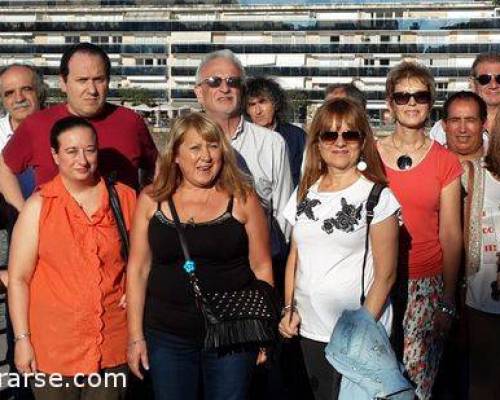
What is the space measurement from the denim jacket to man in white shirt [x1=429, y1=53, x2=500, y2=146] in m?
2.37

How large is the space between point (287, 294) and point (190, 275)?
58 centimetres

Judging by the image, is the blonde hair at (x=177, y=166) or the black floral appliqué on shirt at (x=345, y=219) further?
the blonde hair at (x=177, y=166)

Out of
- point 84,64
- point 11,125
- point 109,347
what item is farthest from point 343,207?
point 11,125

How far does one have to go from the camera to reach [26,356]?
12.7 feet

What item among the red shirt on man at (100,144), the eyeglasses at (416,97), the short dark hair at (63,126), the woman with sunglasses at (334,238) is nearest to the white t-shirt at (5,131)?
the red shirt on man at (100,144)

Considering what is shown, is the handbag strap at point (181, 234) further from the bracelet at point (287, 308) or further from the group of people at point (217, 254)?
the bracelet at point (287, 308)

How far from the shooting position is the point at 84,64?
14.8 ft

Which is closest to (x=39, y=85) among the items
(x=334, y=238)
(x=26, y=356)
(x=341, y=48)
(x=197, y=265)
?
(x=26, y=356)

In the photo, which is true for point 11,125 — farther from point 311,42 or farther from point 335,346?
point 311,42

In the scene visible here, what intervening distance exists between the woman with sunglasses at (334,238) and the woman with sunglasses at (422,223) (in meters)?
0.40

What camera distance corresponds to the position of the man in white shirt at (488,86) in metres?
5.64

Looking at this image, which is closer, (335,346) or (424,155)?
(335,346)

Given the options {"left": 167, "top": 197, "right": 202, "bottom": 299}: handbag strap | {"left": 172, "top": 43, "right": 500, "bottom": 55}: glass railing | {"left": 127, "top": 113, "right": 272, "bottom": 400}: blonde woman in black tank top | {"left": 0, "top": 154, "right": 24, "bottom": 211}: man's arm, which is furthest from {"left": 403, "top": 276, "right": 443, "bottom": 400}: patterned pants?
{"left": 172, "top": 43, "right": 500, "bottom": 55}: glass railing

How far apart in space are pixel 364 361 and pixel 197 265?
898 mm
